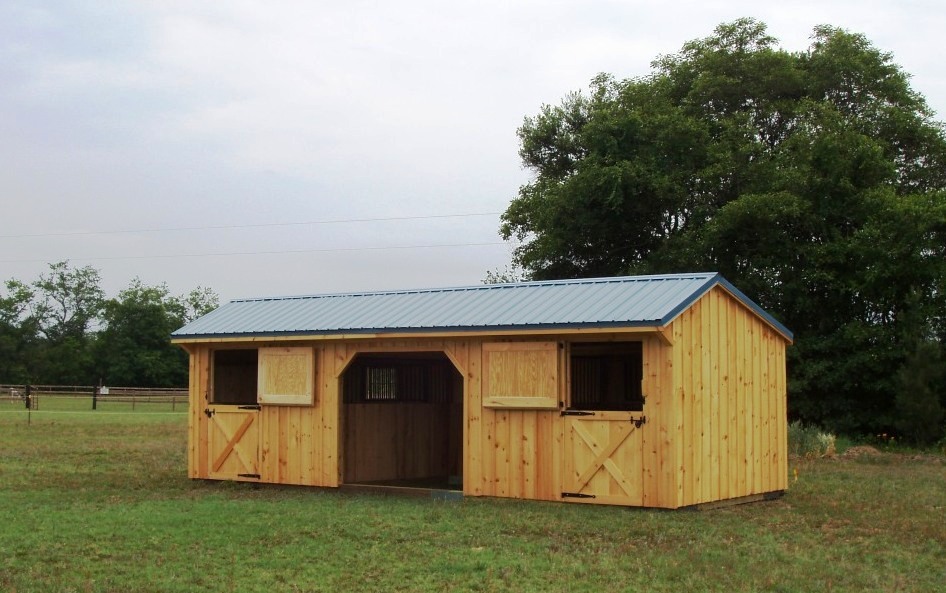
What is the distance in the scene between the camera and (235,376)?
1814 centimetres

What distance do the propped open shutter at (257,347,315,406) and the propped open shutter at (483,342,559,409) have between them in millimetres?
2834

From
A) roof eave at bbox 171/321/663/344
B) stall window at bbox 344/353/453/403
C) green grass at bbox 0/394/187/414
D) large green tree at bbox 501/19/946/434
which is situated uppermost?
large green tree at bbox 501/19/946/434

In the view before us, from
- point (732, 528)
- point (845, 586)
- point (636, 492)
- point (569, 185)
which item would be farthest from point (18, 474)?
point (569, 185)

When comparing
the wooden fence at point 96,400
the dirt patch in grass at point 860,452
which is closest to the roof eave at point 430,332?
the dirt patch in grass at point 860,452

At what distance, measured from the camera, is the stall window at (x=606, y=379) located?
1630 centimetres

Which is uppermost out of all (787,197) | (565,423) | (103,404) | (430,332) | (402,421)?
(787,197)

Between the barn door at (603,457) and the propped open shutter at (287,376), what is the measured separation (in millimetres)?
3939

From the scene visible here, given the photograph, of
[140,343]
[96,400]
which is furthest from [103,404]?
[140,343]

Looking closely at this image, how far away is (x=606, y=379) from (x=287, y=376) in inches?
187

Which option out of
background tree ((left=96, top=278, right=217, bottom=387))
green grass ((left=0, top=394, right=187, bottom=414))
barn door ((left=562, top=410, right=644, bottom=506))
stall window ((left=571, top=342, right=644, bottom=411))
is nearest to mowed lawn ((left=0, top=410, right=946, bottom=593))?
barn door ((left=562, top=410, right=644, bottom=506))

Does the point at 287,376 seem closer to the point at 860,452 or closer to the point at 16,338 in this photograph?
the point at 860,452

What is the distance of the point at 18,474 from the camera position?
17.1 metres

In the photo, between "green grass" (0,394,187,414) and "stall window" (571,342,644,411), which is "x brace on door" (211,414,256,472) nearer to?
"stall window" (571,342,644,411)

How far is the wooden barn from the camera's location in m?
12.8
